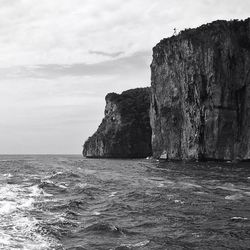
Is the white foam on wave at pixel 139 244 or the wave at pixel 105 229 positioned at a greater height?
the wave at pixel 105 229

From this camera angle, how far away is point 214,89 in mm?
86562

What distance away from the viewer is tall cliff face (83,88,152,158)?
13638 cm

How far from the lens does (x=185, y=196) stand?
32094mm

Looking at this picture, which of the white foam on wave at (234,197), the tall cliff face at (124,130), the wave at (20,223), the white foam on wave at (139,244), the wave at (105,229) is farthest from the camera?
the tall cliff face at (124,130)

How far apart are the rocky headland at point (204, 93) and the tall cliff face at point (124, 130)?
1000 inches

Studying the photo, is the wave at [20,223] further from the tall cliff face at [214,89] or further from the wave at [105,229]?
the tall cliff face at [214,89]

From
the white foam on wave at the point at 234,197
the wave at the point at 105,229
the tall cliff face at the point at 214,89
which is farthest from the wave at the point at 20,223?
the tall cliff face at the point at 214,89

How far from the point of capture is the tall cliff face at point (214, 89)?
86500mm

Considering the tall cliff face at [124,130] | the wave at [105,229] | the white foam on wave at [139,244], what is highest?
the tall cliff face at [124,130]

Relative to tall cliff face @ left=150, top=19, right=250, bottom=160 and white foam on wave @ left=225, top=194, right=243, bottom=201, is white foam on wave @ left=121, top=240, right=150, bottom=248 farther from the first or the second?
tall cliff face @ left=150, top=19, right=250, bottom=160

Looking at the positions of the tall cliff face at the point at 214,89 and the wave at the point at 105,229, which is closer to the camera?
the wave at the point at 105,229

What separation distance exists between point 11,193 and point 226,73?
6224cm

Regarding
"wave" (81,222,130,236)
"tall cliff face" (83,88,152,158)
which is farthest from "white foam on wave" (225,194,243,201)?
"tall cliff face" (83,88,152,158)

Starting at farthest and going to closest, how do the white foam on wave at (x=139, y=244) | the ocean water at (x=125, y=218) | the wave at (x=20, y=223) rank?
the ocean water at (x=125, y=218), the wave at (x=20, y=223), the white foam on wave at (x=139, y=244)
